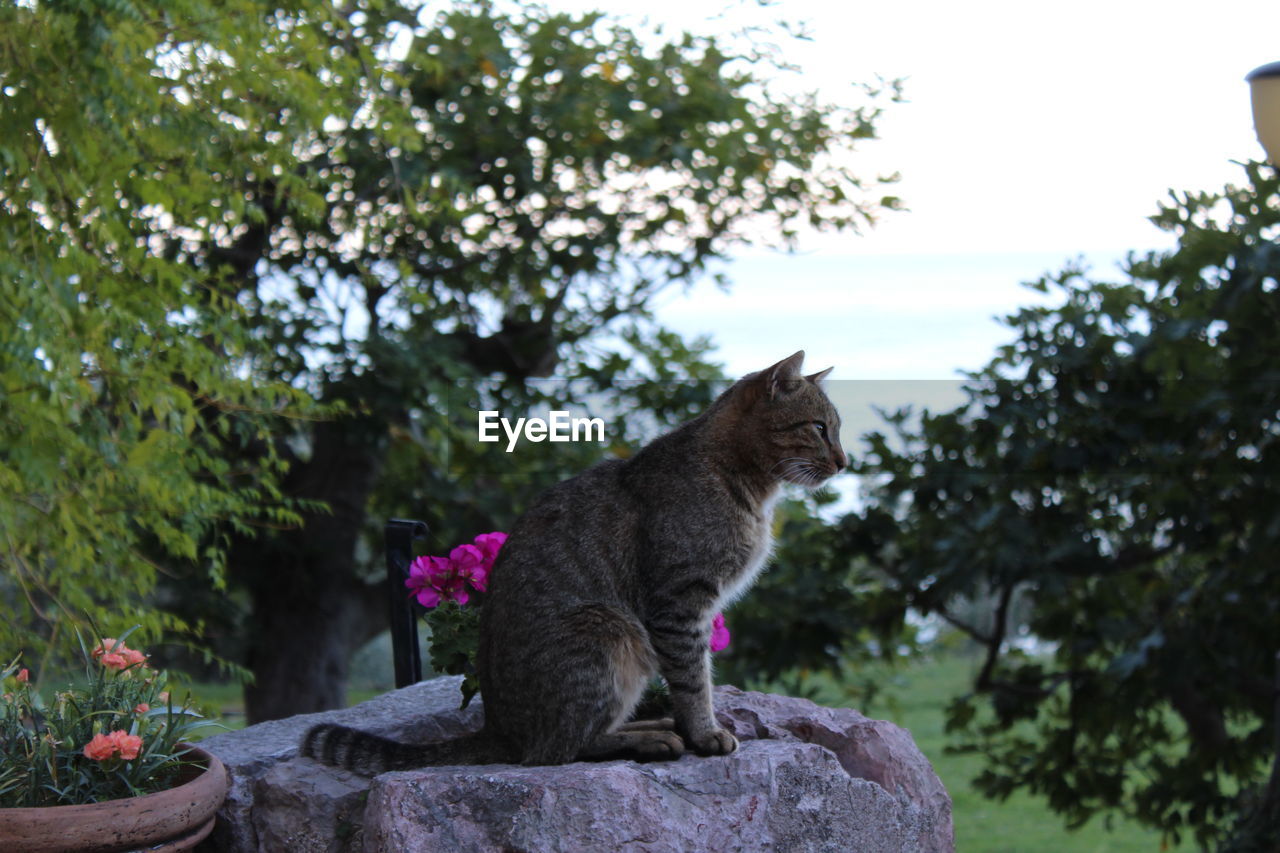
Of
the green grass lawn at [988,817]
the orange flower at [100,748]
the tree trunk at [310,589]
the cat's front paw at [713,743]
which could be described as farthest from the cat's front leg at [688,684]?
the tree trunk at [310,589]

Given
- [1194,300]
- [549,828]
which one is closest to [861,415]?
[1194,300]

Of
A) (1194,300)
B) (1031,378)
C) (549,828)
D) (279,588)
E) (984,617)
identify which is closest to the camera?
(549,828)

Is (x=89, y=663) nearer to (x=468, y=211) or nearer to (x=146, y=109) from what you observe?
(x=146, y=109)

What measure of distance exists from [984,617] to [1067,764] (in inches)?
133

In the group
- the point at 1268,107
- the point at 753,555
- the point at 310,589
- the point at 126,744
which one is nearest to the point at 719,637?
the point at 753,555

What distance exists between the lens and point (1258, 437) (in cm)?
515

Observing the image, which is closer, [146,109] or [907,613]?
[146,109]

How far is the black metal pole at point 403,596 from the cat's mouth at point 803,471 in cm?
109

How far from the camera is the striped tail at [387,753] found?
2.89 m

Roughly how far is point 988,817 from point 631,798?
20.2 ft

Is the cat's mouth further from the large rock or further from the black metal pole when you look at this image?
the black metal pole

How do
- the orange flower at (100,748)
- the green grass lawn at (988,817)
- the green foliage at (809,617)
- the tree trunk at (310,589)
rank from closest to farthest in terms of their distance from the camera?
the orange flower at (100,748) < the green foliage at (809,617) < the tree trunk at (310,589) < the green grass lawn at (988,817)

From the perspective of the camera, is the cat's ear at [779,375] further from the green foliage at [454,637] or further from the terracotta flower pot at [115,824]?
the terracotta flower pot at [115,824]

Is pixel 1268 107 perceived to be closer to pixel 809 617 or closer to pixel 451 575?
pixel 809 617
